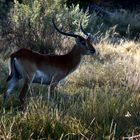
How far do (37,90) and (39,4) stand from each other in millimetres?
4460

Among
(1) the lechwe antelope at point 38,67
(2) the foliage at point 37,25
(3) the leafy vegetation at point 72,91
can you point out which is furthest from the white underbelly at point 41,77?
(2) the foliage at point 37,25

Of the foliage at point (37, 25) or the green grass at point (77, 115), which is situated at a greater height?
the foliage at point (37, 25)

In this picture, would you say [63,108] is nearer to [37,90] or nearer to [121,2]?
[37,90]

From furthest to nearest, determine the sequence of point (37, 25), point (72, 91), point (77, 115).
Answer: point (37, 25) < point (72, 91) < point (77, 115)

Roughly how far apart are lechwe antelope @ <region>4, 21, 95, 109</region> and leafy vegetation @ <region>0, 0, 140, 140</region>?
8.2 inches

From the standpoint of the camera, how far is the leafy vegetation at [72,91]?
578 centimetres

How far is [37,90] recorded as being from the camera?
26.4 feet

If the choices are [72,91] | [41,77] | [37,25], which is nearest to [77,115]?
[41,77]

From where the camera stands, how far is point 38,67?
7.59 metres

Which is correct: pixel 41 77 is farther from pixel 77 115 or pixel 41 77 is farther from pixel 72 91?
pixel 77 115

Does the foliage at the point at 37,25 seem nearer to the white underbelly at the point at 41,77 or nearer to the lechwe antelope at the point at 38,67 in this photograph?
the lechwe antelope at the point at 38,67

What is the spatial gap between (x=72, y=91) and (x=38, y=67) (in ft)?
2.74

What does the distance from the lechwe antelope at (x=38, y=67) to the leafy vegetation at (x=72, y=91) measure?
0.69 feet

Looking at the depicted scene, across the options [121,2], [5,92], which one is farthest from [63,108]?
[121,2]
